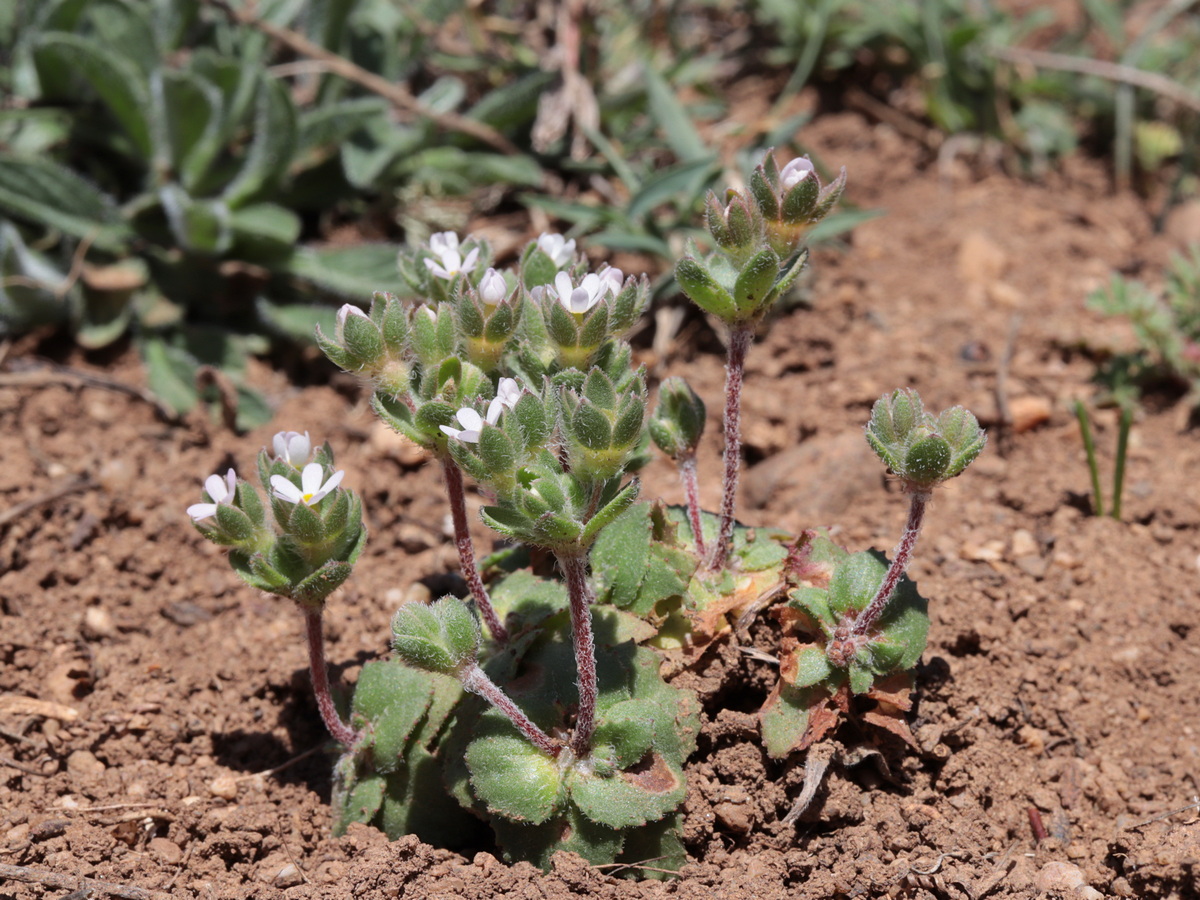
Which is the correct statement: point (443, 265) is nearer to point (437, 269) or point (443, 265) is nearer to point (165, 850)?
point (437, 269)

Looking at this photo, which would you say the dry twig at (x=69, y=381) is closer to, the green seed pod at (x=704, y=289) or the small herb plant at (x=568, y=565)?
the small herb plant at (x=568, y=565)

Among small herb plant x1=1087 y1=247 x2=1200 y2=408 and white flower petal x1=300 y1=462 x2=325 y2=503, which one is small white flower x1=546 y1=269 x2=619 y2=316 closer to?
white flower petal x1=300 y1=462 x2=325 y2=503

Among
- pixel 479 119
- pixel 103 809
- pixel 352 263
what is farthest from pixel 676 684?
pixel 479 119

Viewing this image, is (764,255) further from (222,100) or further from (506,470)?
(222,100)

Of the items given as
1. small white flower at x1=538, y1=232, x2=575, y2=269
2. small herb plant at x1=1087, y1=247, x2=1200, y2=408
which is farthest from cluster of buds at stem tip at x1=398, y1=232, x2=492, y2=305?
small herb plant at x1=1087, y1=247, x2=1200, y2=408

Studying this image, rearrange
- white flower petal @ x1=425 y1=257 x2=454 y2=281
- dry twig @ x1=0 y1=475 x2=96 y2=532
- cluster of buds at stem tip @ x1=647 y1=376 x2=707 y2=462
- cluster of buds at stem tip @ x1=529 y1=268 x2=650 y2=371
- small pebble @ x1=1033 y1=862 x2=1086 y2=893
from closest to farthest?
cluster of buds at stem tip @ x1=529 y1=268 x2=650 y2=371
small pebble @ x1=1033 y1=862 x2=1086 y2=893
white flower petal @ x1=425 y1=257 x2=454 y2=281
cluster of buds at stem tip @ x1=647 y1=376 x2=707 y2=462
dry twig @ x1=0 y1=475 x2=96 y2=532

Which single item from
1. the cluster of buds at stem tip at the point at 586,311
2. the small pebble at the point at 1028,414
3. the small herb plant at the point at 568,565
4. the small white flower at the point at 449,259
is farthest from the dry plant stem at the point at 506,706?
the small pebble at the point at 1028,414

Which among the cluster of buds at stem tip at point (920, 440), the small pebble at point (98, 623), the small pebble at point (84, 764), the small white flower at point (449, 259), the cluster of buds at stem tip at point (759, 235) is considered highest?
the cluster of buds at stem tip at point (759, 235)
